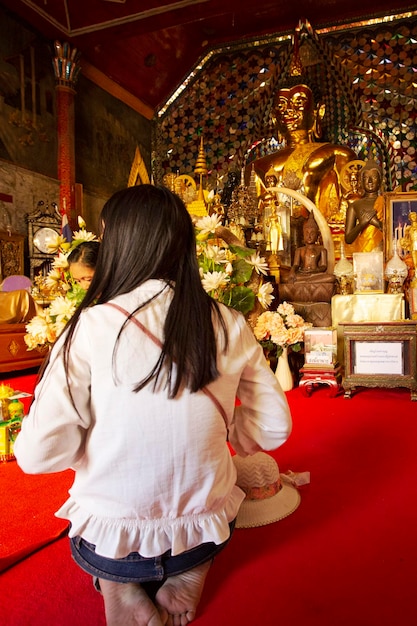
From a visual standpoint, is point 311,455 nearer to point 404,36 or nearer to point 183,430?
point 183,430

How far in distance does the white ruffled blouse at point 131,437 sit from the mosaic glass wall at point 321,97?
7789 mm

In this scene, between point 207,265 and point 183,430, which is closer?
point 183,430

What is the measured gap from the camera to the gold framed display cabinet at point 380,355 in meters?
3.24

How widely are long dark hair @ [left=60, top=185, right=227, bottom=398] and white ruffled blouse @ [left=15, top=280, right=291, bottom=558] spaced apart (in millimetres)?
26

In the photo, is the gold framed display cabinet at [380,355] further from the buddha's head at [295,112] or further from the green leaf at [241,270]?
the buddha's head at [295,112]

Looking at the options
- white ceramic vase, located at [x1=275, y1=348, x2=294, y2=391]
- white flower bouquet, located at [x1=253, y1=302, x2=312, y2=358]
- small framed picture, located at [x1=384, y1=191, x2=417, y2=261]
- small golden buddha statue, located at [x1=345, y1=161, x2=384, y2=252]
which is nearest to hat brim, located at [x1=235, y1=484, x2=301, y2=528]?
white flower bouquet, located at [x1=253, y1=302, x2=312, y2=358]

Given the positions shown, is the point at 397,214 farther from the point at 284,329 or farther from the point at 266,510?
the point at 266,510

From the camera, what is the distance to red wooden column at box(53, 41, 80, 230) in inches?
293

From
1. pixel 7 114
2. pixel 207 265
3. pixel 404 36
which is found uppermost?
pixel 404 36

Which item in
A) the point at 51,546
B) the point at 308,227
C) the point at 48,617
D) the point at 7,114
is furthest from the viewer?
the point at 7,114

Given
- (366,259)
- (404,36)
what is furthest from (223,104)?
(366,259)

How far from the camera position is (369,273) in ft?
13.3

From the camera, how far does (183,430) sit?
0.95 meters

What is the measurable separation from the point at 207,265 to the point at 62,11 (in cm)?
705
